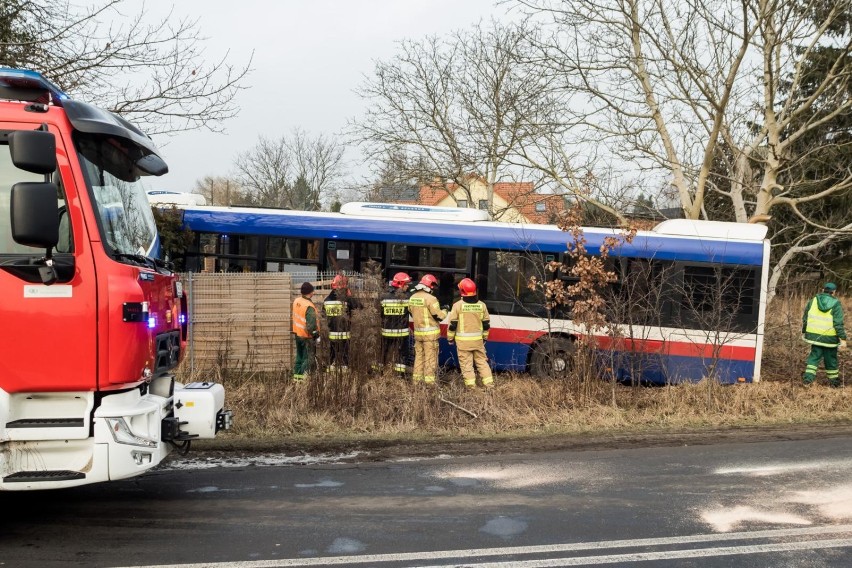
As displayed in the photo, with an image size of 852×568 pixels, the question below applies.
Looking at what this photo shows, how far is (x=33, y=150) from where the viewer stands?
12.9ft

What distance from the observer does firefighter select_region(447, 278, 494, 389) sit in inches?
392

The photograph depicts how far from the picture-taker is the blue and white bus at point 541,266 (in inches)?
406

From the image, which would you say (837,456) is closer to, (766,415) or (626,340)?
(766,415)

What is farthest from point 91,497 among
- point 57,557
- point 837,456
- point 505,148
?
point 505,148

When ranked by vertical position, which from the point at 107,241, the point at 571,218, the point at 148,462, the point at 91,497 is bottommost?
the point at 91,497

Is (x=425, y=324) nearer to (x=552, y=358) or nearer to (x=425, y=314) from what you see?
(x=425, y=314)

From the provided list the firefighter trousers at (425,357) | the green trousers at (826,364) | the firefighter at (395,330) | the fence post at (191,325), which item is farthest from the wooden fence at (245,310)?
the green trousers at (826,364)

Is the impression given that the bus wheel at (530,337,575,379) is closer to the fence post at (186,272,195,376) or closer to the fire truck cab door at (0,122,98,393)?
the fence post at (186,272,195,376)

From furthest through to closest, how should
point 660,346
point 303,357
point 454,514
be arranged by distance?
point 660,346 → point 303,357 → point 454,514

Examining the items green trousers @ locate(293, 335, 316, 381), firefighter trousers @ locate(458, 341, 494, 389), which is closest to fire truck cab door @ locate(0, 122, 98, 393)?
green trousers @ locate(293, 335, 316, 381)

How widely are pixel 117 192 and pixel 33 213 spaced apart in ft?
2.88

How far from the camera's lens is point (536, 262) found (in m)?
11.4

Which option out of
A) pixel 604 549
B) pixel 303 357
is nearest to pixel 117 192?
pixel 604 549

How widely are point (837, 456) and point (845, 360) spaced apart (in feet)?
22.8
